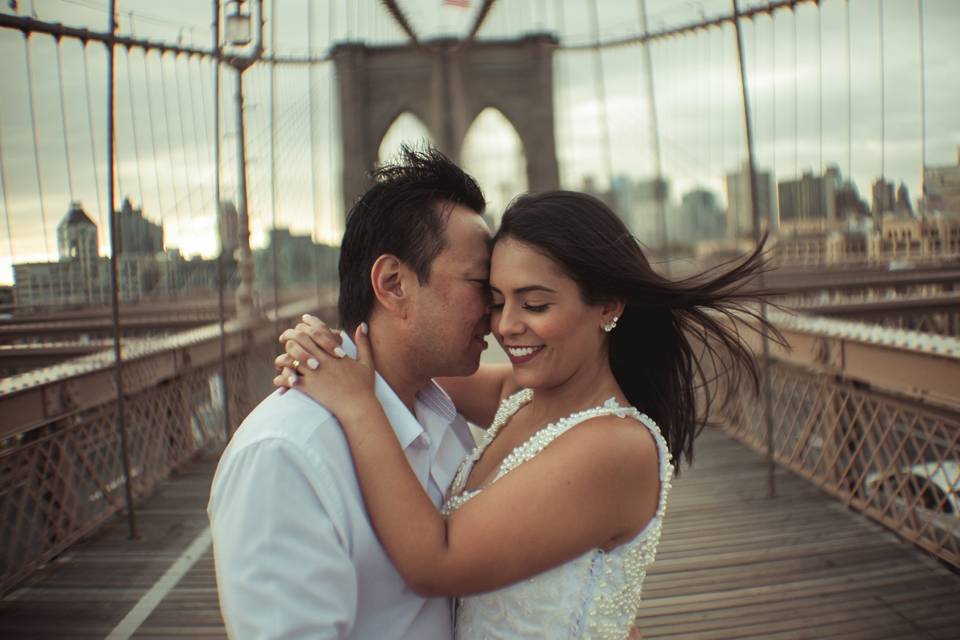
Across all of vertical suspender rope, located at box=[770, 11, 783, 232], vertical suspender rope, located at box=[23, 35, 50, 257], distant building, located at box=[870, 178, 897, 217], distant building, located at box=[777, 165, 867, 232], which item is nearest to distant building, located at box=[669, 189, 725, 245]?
distant building, located at box=[777, 165, 867, 232]

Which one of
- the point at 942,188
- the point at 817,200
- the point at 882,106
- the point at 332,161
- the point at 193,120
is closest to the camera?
the point at 942,188

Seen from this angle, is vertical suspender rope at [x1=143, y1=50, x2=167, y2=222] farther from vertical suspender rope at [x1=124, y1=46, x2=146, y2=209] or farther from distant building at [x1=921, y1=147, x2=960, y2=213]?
distant building at [x1=921, y1=147, x2=960, y2=213]

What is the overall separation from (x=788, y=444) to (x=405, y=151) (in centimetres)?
373

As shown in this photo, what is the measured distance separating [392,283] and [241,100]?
4.37 meters

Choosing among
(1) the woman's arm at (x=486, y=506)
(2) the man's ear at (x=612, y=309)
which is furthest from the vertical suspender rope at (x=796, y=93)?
(1) the woman's arm at (x=486, y=506)

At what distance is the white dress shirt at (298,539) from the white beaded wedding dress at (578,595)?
208 millimetres

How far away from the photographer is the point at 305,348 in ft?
4.30

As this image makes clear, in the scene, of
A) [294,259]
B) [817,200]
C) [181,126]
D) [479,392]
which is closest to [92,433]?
[479,392]

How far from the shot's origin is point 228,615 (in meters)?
1.06

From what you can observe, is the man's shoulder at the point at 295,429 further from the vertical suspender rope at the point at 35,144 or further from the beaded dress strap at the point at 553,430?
the vertical suspender rope at the point at 35,144

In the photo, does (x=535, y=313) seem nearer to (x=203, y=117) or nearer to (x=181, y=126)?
(x=181, y=126)

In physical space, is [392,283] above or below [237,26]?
below

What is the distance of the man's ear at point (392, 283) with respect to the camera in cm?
139

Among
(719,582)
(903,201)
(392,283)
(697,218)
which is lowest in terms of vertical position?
(719,582)
